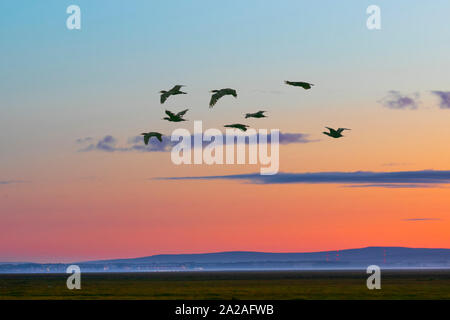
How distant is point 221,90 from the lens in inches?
2857

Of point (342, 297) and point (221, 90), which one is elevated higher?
point (221, 90)

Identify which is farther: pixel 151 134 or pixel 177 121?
pixel 151 134

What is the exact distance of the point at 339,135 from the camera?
72.1m
